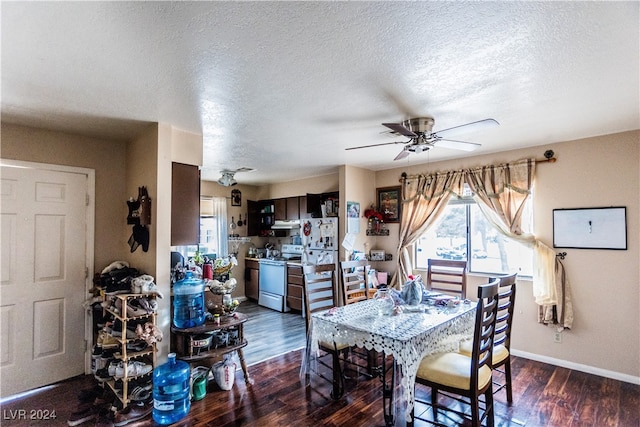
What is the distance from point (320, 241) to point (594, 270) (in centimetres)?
344

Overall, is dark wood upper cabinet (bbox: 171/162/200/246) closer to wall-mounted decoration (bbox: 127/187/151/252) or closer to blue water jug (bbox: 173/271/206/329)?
wall-mounted decoration (bbox: 127/187/151/252)

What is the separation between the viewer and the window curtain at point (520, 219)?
3455 mm

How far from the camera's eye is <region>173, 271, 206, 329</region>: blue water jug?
2836mm

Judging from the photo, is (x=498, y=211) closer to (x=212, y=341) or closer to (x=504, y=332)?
(x=504, y=332)

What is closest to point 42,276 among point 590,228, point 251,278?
point 251,278

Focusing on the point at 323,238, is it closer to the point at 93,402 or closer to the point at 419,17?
the point at 93,402

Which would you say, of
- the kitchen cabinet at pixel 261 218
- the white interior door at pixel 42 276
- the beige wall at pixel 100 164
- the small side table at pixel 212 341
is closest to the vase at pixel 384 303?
the small side table at pixel 212 341

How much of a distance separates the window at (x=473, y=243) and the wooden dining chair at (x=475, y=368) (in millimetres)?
2061

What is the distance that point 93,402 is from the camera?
2.69m

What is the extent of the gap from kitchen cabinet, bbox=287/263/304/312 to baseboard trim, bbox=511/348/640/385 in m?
3.13

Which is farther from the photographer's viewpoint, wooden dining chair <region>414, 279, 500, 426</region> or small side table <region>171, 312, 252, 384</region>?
small side table <region>171, 312, 252, 384</region>

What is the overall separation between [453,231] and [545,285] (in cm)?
125

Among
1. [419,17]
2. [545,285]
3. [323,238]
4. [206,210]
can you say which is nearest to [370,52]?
[419,17]

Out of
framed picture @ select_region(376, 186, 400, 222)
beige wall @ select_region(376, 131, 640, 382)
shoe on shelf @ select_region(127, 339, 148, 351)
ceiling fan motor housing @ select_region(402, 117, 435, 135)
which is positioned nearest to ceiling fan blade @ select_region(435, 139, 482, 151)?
ceiling fan motor housing @ select_region(402, 117, 435, 135)
